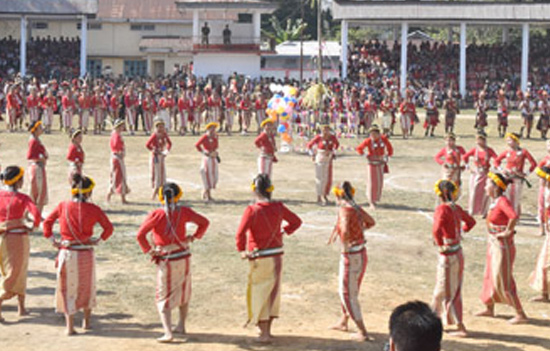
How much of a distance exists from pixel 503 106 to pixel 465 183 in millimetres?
10317

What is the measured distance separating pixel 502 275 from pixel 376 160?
7545mm

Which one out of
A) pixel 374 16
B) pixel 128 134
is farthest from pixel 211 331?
pixel 374 16

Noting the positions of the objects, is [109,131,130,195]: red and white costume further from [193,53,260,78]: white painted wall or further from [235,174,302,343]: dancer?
[193,53,260,78]: white painted wall

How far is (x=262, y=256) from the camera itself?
10008 millimetres

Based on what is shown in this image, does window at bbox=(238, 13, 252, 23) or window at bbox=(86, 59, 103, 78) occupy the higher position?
window at bbox=(238, 13, 252, 23)

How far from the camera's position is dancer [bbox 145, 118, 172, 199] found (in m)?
18.4

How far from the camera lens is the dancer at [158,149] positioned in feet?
60.2

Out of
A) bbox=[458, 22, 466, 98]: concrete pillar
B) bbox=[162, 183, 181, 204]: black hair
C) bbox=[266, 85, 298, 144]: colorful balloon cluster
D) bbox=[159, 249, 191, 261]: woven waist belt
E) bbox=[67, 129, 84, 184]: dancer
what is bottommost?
bbox=[159, 249, 191, 261]: woven waist belt

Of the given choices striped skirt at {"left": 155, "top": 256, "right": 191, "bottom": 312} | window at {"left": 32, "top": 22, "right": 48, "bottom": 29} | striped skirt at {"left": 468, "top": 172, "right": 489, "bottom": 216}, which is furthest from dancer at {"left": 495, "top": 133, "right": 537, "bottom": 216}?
window at {"left": 32, "top": 22, "right": 48, "bottom": 29}

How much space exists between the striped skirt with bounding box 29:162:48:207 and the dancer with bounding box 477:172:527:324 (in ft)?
28.4

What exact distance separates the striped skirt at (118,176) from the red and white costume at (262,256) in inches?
342

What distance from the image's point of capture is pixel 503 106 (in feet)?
102

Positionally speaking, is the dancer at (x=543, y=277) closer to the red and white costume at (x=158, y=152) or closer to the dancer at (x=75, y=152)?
the dancer at (x=75, y=152)

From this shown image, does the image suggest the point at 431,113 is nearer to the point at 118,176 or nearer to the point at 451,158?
the point at 451,158
